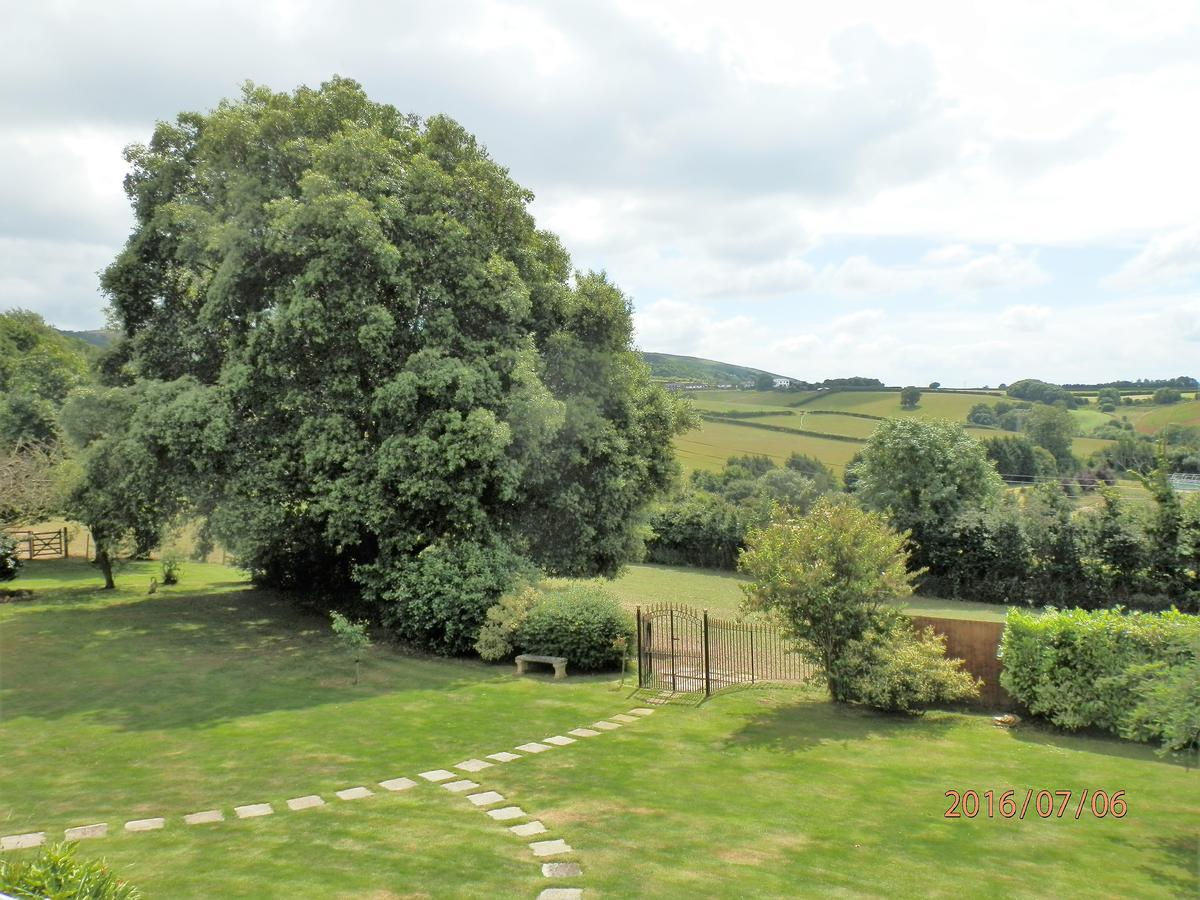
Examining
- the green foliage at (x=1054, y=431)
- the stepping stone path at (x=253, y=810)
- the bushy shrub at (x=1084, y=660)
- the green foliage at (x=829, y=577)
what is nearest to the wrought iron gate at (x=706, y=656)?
the green foliage at (x=829, y=577)

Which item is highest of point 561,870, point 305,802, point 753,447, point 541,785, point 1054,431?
point 1054,431

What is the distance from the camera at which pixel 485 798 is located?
8.79 meters

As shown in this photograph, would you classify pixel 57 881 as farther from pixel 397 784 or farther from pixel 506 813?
pixel 397 784

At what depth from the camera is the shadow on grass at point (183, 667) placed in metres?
12.8

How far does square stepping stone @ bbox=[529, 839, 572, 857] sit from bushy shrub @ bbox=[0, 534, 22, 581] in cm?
2286

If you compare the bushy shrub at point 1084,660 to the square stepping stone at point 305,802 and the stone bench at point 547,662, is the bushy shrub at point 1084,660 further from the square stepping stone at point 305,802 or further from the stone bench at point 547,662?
the square stepping stone at point 305,802

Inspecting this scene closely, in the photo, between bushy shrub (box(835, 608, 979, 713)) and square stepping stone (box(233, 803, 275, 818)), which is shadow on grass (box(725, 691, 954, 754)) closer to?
bushy shrub (box(835, 608, 979, 713))

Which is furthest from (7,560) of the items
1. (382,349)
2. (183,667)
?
(382,349)

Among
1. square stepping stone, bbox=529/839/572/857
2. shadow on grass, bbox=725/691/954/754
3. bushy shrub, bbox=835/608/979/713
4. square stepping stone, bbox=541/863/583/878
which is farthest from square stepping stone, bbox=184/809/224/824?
bushy shrub, bbox=835/608/979/713

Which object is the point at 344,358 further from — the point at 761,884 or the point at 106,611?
the point at 761,884

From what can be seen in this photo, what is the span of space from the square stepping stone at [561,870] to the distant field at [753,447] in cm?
5941

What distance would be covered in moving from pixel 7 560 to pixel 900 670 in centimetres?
2482

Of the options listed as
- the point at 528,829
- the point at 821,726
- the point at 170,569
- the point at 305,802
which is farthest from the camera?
the point at 170,569

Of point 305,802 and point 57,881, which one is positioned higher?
point 57,881
